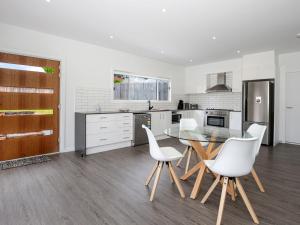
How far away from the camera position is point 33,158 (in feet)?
12.6

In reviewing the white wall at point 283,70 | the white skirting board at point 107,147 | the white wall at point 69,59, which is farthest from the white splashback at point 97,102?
the white wall at point 283,70

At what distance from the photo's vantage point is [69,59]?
4344 mm

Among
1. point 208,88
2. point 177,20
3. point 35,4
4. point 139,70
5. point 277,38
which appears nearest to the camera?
point 35,4

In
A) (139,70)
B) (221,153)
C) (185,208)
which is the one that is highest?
(139,70)

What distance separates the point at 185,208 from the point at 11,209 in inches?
74.1

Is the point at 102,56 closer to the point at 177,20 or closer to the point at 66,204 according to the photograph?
the point at 177,20

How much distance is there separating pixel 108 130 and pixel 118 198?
2.37 meters

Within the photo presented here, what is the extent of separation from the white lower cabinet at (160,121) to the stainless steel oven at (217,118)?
1.39 m

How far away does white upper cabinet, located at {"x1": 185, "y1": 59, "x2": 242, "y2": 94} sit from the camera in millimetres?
6007

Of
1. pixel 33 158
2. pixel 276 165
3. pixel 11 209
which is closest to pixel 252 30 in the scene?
pixel 276 165

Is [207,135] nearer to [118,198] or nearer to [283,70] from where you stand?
[118,198]

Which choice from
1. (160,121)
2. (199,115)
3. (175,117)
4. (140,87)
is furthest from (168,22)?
(199,115)

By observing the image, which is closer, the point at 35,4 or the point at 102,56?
the point at 35,4

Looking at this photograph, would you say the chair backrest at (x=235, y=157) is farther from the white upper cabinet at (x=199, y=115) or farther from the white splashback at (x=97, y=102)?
the white upper cabinet at (x=199, y=115)
